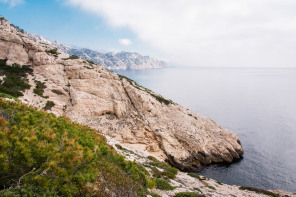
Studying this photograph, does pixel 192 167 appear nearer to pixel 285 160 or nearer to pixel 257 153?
pixel 257 153

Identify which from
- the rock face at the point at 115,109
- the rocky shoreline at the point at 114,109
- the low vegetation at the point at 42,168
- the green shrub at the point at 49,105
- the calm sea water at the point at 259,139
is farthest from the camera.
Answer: the calm sea water at the point at 259,139

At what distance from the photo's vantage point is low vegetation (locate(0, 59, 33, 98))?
26819 millimetres

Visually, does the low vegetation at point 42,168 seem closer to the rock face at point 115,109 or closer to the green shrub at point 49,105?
the green shrub at point 49,105

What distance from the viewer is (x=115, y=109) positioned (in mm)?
37062

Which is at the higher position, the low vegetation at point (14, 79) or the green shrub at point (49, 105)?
the low vegetation at point (14, 79)

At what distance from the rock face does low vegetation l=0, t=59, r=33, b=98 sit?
1.35 m

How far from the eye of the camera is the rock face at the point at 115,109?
3372 cm

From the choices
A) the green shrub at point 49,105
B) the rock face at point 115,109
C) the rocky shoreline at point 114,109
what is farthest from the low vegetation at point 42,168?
the rock face at point 115,109

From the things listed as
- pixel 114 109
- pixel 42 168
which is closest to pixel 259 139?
pixel 114 109

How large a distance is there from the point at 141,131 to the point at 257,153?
34.6 metres

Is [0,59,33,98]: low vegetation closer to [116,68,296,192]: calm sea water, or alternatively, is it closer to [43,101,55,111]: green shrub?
[43,101,55,111]: green shrub

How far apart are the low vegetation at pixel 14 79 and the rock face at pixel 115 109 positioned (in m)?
1.35

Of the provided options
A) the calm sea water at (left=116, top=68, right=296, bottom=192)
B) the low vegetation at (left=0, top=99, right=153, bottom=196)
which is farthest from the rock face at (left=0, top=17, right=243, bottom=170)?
the low vegetation at (left=0, top=99, right=153, bottom=196)

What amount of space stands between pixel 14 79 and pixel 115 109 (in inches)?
813
